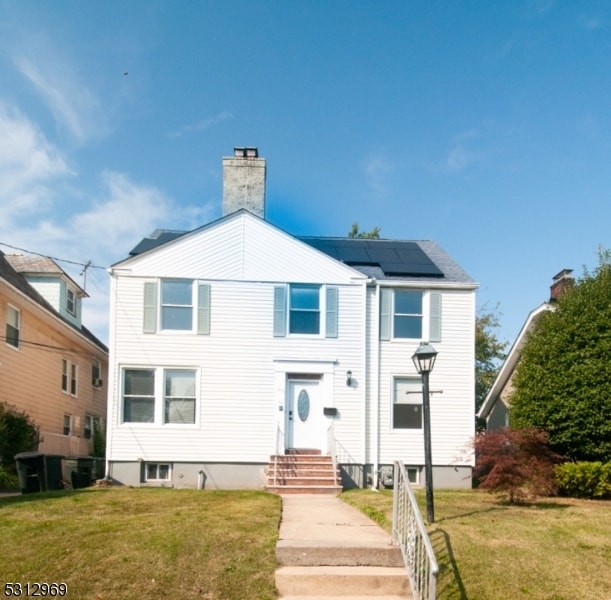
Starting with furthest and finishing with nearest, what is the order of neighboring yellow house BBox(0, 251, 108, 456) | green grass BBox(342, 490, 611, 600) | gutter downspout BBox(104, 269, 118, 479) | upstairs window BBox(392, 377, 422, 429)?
Result: neighboring yellow house BBox(0, 251, 108, 456), upstairs window BBox(392, 377, 422, 429), gutter downspout BBox(104, 269, 118, 479), green grass BBox(342, 490, 611, 600)

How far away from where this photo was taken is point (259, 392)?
15641 millimetres

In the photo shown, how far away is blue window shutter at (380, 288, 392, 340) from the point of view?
53.2 feet

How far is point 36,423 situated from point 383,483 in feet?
34.2

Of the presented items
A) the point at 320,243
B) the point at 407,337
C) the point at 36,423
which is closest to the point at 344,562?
the point at 407,337

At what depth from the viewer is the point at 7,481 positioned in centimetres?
1491

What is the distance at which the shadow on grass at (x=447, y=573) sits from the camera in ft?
Answer: 22.6

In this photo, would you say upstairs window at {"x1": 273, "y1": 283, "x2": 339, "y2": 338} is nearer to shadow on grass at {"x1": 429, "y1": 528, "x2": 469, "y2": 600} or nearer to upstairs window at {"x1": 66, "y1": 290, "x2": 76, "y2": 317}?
shadow on grass at {"x1": 429, "y1": 528, "x2": 469, "y2": 600}

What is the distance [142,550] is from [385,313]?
9.94 meters

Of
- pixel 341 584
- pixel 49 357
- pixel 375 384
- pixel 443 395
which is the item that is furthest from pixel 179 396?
pixel 341 584

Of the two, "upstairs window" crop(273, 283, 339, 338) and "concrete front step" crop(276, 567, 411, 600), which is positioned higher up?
"upstairs window" crop(273, 283, 339, 338)

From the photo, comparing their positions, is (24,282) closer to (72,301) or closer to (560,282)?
(72,301)

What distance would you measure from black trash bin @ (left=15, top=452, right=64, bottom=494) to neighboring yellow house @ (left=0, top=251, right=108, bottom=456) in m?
4.30

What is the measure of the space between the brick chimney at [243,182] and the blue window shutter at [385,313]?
4.19m

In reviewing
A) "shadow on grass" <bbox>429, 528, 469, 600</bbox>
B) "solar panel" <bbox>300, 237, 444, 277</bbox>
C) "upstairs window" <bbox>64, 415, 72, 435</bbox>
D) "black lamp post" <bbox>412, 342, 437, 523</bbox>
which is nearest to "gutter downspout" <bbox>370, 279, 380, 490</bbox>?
"solar panel" <bbox>300, 237, 444, 277</bbox>
